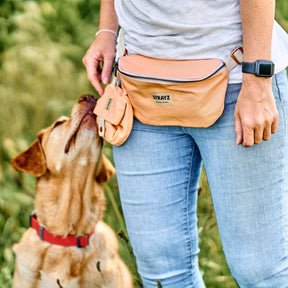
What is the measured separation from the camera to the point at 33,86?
436cm

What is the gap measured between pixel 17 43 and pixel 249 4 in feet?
11.9

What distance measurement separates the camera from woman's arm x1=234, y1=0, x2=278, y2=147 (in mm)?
1395

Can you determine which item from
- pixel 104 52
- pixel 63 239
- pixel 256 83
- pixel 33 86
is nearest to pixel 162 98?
pixel 256 83

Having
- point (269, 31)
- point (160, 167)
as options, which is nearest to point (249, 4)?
point (269, 31)

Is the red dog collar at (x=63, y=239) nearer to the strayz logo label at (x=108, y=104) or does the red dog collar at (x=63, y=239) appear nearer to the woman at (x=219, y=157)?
the woman at (x=219, y=157)

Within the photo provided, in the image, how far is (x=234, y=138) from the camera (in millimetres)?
1519

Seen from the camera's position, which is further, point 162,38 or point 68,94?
point 68,94

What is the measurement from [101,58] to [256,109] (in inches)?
31.6

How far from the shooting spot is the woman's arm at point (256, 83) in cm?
139

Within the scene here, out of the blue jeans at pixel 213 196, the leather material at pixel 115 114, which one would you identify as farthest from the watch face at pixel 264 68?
the leather material at pixel 115 114

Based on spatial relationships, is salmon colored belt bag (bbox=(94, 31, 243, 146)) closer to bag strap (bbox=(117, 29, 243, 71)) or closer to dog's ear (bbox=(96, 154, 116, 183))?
bag strap (bbox=(117, 29, 243, 71))

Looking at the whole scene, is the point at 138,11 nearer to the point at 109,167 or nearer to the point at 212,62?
the point at 212,62

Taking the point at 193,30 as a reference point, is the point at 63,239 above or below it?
below

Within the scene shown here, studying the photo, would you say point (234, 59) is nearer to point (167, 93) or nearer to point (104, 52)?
point (167, 93)
